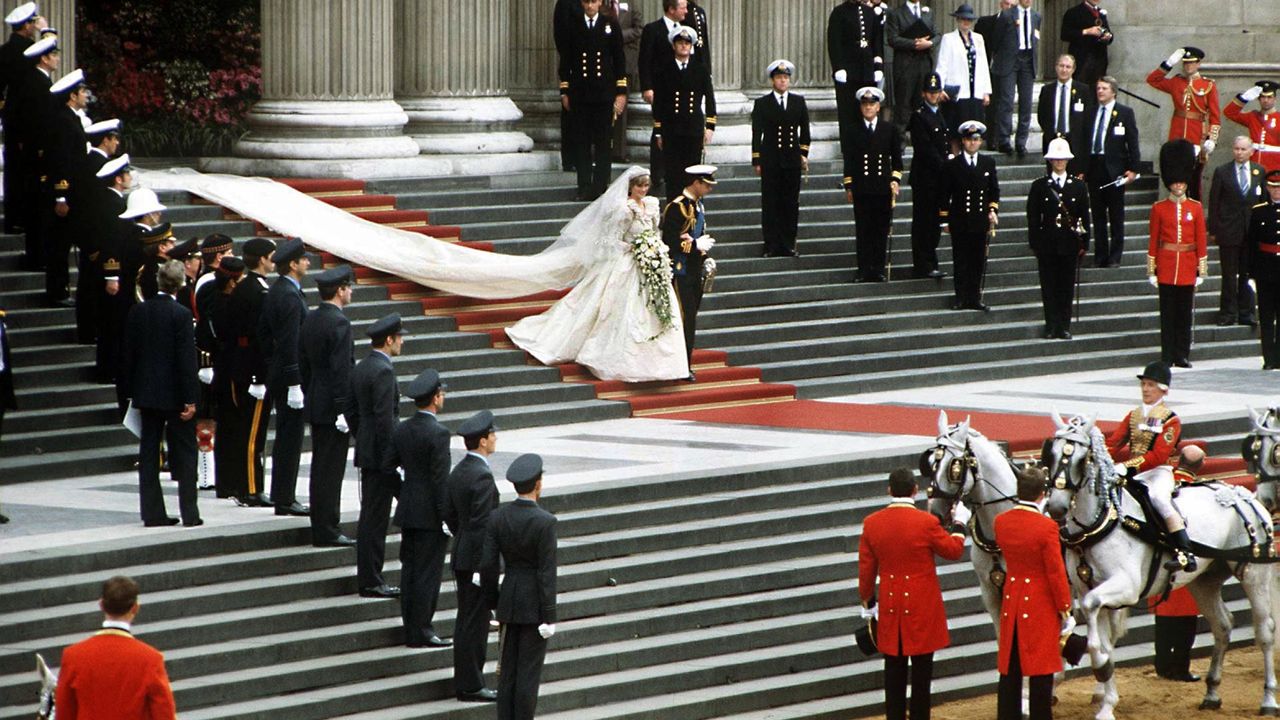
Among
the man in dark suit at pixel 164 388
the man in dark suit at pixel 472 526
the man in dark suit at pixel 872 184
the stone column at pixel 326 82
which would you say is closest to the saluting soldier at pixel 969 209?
the man in dark suit at pixel 872 184

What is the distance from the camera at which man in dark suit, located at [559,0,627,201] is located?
22.0m

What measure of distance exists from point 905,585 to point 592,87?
10.2 metres

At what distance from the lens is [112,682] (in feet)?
30.2

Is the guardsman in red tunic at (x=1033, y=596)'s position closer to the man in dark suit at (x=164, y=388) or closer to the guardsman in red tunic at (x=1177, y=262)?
A: the man in dark suit at (x=164, y=388)

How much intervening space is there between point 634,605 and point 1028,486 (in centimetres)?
291

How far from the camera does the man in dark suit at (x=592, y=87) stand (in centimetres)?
2203

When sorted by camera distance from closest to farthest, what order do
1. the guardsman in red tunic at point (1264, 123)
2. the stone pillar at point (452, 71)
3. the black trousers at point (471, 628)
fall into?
the black trousers at point (471, 628), the stone pillar at point (452, 71), the guardsman in red tunic at point (1264, 123)

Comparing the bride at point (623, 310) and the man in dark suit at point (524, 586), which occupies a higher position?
the bride at point (623, 310)

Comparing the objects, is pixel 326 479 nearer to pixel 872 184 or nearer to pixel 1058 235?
pixel 872 184

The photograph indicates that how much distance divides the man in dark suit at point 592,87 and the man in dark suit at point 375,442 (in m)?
8.83

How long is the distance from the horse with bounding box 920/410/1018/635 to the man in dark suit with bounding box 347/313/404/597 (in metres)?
3.19

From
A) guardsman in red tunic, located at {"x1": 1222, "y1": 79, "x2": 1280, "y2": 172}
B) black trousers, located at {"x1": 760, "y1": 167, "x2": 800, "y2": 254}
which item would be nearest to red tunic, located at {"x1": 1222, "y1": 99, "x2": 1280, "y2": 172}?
guardsman in red tunic, located at {"x1": 1222, "y1": 79, "x2": 1280, "y2": 172}

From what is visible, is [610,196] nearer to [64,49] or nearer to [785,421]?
[785,421]

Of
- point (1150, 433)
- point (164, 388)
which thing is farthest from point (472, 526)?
point (1150, 433)
